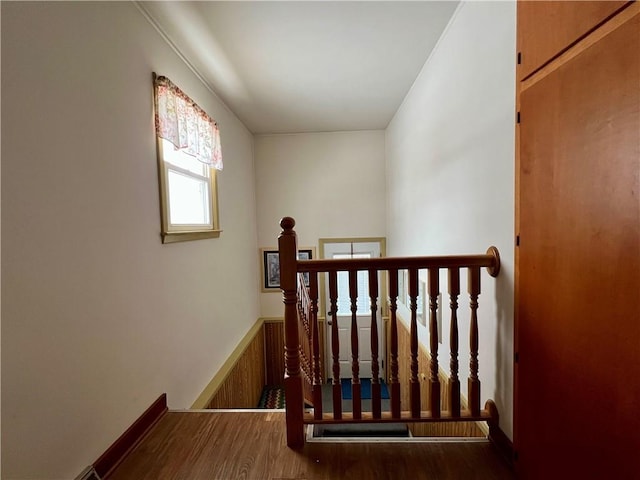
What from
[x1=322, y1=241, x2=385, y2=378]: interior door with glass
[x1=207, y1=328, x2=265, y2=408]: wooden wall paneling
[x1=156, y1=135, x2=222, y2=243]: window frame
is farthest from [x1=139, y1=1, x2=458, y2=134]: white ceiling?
[x1=207, y1=328, x2=265, y2=408]: wooden wall paneling

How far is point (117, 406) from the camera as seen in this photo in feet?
4.84

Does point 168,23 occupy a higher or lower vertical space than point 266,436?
higher

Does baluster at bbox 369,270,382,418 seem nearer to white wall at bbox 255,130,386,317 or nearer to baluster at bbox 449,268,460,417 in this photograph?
baluster at bbox 449,268,460,417

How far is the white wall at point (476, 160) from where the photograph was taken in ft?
4.58

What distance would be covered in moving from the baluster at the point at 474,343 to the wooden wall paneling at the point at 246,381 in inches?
77.7

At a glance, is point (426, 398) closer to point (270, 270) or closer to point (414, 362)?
point (414, 362)

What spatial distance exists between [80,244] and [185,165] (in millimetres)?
1253

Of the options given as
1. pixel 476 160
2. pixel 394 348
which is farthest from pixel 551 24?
pixel 394 348

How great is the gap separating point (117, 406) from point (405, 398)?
3036mm

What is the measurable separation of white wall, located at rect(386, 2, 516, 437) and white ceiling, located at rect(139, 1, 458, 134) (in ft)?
0.80

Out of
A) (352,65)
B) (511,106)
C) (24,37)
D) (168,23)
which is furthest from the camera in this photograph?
(352,65)

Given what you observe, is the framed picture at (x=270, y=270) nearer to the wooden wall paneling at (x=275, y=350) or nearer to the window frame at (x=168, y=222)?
the wooden wall paneling at (x=275, y=350)

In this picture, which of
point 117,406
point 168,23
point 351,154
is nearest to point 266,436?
point 117,406

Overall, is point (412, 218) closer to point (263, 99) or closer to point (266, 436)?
point (263, 99)
